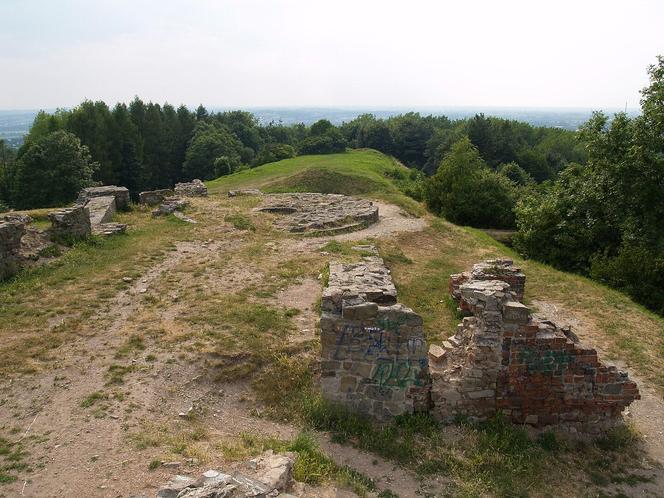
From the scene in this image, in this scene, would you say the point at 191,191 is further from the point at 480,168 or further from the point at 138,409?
the point at 138,409

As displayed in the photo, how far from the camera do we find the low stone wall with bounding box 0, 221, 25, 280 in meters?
12.7

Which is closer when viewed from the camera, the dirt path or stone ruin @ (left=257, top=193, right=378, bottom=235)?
the dirt path

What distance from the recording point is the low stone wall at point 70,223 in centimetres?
1520

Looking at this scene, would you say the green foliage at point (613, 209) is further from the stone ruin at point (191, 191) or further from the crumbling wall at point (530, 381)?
the stone ruin at point (191, 191)

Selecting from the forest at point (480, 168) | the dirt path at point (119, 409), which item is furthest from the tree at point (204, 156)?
the dirt path at point (119, 409)

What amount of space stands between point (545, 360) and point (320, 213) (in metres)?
15.1

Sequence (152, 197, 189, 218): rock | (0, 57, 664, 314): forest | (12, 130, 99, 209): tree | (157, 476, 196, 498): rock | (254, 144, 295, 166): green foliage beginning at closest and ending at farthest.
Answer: (157, 476, 196, 498): rock
(0, 57, 664, 314): forest
(152, 197, 189, 218): rock
(12, 130, 99, 209): tree
(254, 144, 295, 166): green foliage

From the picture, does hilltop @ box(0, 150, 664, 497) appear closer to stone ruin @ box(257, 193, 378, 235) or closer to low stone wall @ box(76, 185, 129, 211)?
stone ruin @ box(257, 193, 378, 235)

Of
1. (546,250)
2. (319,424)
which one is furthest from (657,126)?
(319,424)

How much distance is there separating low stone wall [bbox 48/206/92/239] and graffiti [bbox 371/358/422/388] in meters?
11.5

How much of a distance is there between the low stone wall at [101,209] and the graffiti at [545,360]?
15.1m

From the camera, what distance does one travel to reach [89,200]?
21062 mm

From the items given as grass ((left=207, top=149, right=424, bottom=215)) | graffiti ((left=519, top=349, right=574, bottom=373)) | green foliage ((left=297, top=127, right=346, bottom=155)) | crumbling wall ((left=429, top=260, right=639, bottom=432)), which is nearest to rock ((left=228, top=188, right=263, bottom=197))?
grass ((left=207, top=149, right=424, bottom=215))

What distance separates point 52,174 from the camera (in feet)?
115
